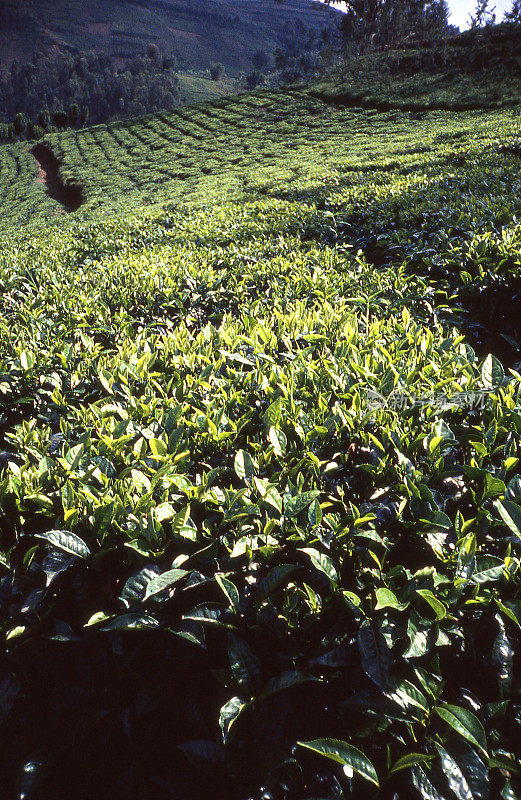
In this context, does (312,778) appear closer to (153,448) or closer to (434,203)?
(153,448)

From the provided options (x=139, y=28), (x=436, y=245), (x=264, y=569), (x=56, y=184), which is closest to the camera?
(x=264, y=569)

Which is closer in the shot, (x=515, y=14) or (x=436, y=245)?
(x=436, y=245)

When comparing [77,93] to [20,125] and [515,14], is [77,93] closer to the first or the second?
[20,125]

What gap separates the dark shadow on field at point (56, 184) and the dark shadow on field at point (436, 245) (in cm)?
2091

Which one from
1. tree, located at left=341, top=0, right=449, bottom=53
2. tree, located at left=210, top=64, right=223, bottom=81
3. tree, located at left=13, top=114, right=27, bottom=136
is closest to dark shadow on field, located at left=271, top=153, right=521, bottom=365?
tree, located at left=341, top=0, right=449, bottom=53

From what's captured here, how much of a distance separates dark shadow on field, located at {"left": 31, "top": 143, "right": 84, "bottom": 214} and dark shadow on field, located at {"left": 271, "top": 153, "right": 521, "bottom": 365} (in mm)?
20907

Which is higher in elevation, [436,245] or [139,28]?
[139,28]

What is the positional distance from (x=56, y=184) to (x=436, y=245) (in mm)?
36038

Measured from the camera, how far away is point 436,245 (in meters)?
4.65

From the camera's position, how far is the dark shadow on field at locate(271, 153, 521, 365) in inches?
150

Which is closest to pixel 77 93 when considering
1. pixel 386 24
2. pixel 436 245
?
pixel 386 24

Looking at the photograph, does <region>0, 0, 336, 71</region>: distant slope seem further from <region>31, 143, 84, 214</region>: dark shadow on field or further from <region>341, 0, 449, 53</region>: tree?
<region>31, 143, 84, 214</region>: dark shadow on field

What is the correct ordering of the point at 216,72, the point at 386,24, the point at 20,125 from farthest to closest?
the point at 216,72 < the point at 20,125 < the point at 386,24

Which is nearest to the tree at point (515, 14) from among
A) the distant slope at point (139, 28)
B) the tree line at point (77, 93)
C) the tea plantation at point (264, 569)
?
the tree line at point (77, 93)
